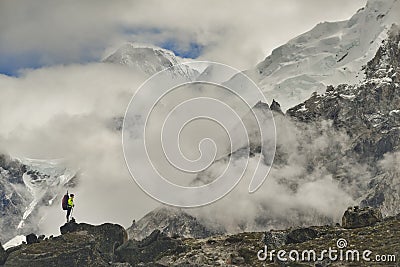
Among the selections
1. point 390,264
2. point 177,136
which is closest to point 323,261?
point 390,264

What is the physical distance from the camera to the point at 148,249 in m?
167

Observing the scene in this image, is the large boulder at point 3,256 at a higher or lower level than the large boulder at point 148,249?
lower

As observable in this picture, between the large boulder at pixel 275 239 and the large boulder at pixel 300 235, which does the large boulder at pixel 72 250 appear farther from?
the large boulder at pixel 300 235

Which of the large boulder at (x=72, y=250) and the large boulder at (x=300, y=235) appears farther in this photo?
the large boulder at (x=72, y=250)

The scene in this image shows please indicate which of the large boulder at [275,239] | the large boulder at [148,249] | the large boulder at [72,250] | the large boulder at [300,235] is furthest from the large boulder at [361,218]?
the large boulder at [72,250]

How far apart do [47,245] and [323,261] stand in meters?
71.3

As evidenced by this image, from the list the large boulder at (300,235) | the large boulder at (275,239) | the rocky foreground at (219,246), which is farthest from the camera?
the large boulder at (300,235)

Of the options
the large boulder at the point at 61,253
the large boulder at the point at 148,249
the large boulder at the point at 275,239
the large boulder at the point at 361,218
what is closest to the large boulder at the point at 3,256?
the large boulder at the point at 61,253

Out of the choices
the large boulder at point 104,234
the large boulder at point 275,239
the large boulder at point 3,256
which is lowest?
the large boulder at point 3,256

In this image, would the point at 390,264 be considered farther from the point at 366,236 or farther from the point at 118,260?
the point at 118,260

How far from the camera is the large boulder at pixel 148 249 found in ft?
533

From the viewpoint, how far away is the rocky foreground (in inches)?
5054

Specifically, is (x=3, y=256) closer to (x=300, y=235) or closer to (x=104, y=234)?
(x=104, y=234)

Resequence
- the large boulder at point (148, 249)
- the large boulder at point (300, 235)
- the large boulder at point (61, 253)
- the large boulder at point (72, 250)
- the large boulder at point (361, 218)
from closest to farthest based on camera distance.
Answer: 1. the large boulder at point (300, 235)
2. the large boulder at point (361, 218)
3. the large boulder at point (61, 253)
4. the large boulder at point (72, 250)
5. the large boulder at point (148, 249)
